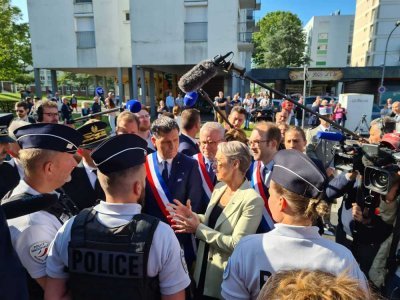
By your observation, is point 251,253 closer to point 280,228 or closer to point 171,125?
point 280,228

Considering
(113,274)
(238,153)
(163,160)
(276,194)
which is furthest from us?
(163,160)

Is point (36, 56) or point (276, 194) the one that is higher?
point (36, 56)

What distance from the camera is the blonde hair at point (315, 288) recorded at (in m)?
0.87

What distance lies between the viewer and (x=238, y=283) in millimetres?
1620

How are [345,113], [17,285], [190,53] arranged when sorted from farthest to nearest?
[190,53] < [345,113] < [17,285]

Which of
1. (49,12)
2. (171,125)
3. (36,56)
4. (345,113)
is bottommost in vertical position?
(345,113)

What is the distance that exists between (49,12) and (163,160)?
68.3 feet

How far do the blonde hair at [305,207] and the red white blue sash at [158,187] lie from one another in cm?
146

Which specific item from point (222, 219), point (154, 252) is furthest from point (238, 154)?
point (154, 252)

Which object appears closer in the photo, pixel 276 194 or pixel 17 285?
pixel 17 285

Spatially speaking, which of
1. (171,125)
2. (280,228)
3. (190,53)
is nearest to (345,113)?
(190,53)

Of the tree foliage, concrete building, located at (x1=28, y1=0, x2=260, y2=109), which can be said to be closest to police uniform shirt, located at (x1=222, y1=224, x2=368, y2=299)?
concrete building, located at (x1=28, y1=0, x2=260, y2=109)

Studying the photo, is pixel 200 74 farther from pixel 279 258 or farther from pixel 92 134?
pixel 279 258

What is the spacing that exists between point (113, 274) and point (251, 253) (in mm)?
717
